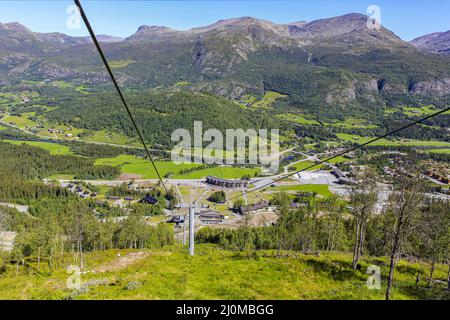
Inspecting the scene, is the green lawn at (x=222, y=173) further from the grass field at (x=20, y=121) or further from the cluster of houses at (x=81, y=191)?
the grass field at (x=20, y=121)

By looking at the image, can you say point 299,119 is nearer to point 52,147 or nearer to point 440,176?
point 440,176

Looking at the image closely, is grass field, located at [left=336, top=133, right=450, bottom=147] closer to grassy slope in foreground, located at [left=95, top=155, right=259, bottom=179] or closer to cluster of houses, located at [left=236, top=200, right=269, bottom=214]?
grassy slope in foreground, located at [left=95, top=155, right=259, bottom=179]

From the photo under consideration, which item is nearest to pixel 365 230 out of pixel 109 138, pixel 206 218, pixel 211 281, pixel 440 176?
pixel 211 281

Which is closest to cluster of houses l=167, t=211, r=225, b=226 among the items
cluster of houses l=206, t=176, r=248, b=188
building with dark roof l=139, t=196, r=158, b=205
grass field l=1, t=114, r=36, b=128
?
building with dark roof l=139, t=196, r=158, b=205

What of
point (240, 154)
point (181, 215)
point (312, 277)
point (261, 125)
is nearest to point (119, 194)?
point (181, 215)
